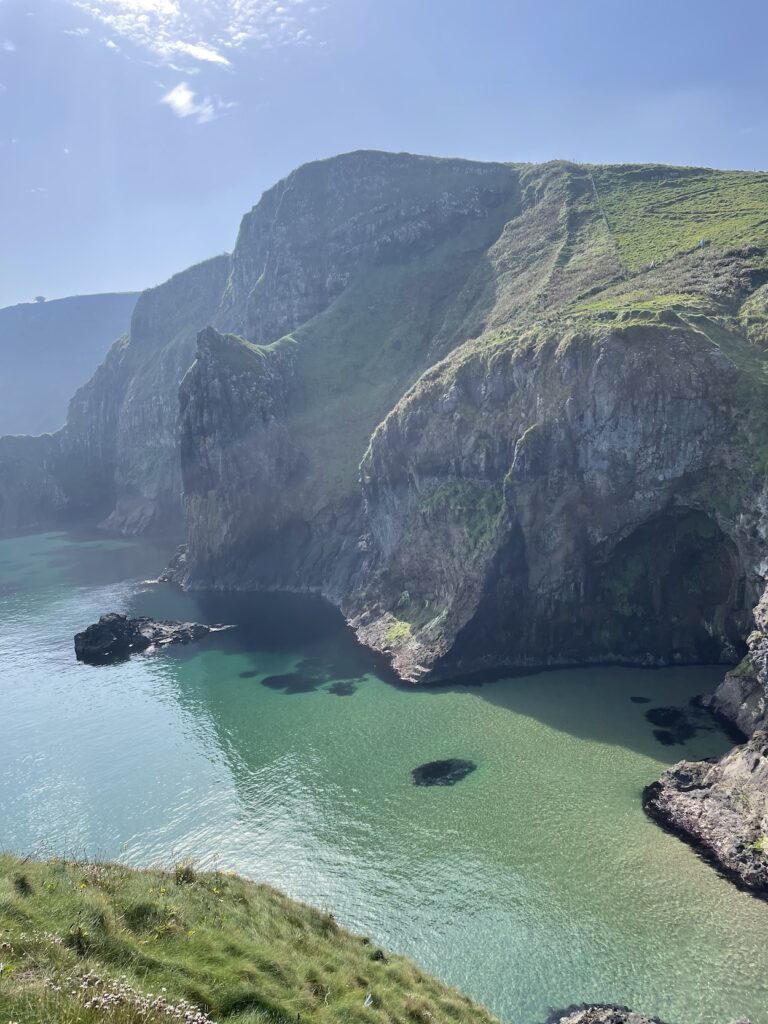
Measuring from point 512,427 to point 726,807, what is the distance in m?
48.1

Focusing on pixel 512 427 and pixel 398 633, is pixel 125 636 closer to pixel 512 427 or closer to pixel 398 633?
pixel 398 633

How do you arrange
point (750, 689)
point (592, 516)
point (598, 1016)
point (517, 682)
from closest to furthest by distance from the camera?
point (598, 1016) → point (750, 689) → point (517, 682) → point (592, 516)

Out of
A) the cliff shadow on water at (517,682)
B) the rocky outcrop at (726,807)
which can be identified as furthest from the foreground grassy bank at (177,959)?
the cliff shadow on water at (517,682)

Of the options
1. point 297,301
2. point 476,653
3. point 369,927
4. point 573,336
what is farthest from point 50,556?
point 369,927

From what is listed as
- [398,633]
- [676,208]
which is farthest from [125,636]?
[676,208]

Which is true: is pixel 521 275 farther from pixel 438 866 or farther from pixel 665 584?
pixel 438 866

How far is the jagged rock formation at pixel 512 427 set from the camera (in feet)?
219

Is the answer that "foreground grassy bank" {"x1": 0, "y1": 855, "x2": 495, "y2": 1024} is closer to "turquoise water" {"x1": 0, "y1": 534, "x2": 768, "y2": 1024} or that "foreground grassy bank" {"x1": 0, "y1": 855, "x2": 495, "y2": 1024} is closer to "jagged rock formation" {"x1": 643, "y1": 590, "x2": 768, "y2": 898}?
"turquoise water" {"x1": 0, "y1": 534, "x2": 768, "y2": 1024}

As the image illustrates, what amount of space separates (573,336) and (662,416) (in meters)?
14.9

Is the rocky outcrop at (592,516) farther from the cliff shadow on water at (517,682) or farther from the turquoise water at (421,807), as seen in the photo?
the turquoise water at (421,807)

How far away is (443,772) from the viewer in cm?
5031

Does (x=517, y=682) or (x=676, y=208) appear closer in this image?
(x=517, y=682)

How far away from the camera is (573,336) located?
73.6 metres

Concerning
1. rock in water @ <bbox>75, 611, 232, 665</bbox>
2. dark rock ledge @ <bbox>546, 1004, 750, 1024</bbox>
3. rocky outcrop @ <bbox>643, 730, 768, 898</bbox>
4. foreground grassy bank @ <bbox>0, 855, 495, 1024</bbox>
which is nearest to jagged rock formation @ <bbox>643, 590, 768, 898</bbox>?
rocky outcrop @ <bbox>643, 730, 768, 898</bbox>
